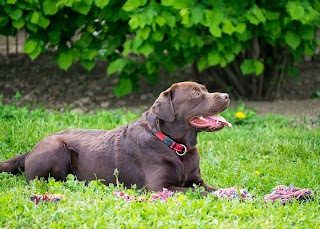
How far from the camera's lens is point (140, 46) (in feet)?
31.4

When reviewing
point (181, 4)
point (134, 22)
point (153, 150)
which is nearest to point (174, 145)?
point (153, 150)

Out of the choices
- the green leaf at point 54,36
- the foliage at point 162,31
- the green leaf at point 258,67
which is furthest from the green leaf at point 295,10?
the green leaf at point 54,36

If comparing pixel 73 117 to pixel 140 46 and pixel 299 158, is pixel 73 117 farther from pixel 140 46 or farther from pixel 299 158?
pixel 299 158

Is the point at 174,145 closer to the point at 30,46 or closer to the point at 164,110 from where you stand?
the point at 164,110

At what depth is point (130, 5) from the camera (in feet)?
30.4

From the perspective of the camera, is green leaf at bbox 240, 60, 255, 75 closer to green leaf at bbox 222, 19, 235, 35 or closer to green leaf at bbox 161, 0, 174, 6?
green leaf at bbox 222, 19, 235, 35

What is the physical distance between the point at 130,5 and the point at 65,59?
4.67ft

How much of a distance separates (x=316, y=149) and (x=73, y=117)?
10.1ft

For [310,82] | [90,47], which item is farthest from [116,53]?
[310,82]

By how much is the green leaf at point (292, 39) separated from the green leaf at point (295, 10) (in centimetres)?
46

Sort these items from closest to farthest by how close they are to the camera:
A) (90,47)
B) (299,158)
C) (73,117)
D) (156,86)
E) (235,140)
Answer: (299,158) → (235,140) → (73,117) → (90,47) → (156,86)

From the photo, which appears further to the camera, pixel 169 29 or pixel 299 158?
pixel 169 29

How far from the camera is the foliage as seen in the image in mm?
9383

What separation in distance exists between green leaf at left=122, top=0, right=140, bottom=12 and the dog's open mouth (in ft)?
10.6
